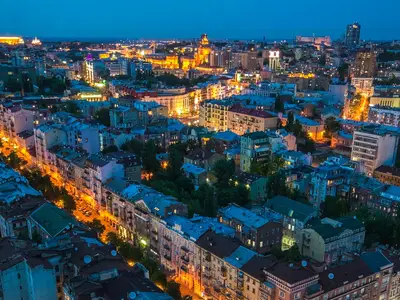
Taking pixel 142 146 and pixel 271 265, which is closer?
pixel 271 265

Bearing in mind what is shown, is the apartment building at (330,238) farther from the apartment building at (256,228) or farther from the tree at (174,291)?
the tree at (174,291)

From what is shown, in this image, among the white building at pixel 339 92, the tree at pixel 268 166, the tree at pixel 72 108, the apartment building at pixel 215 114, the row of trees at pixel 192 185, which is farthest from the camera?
the white building at pixel 339 92

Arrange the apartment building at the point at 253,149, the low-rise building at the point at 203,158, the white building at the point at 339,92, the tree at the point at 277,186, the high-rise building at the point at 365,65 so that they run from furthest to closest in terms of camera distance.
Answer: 1. the high-rise building at the point at 365,65
2. the white building at the point at 339,92
3. the apartment building at the point at 253,149
4. the low-rise building at the point at 203,158
5. the tree at the point at 277,186

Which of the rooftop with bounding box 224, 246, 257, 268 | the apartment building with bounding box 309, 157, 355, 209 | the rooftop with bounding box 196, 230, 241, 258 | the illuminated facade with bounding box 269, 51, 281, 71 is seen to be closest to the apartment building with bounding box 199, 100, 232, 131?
the apartment building with bounding box 309, 157, 355, 209

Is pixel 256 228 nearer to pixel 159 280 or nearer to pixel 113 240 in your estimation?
pixel 159 280

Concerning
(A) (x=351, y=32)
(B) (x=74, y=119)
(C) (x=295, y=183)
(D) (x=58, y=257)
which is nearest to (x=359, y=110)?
(C) (x=295, y=183)

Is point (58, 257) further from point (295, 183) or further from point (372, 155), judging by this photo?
point (372, 155)

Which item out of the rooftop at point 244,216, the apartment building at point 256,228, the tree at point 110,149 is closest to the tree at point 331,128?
the tree at point 110,149

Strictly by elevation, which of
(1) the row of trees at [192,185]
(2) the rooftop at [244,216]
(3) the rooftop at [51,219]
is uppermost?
(3) the rooftop at [51,219]
